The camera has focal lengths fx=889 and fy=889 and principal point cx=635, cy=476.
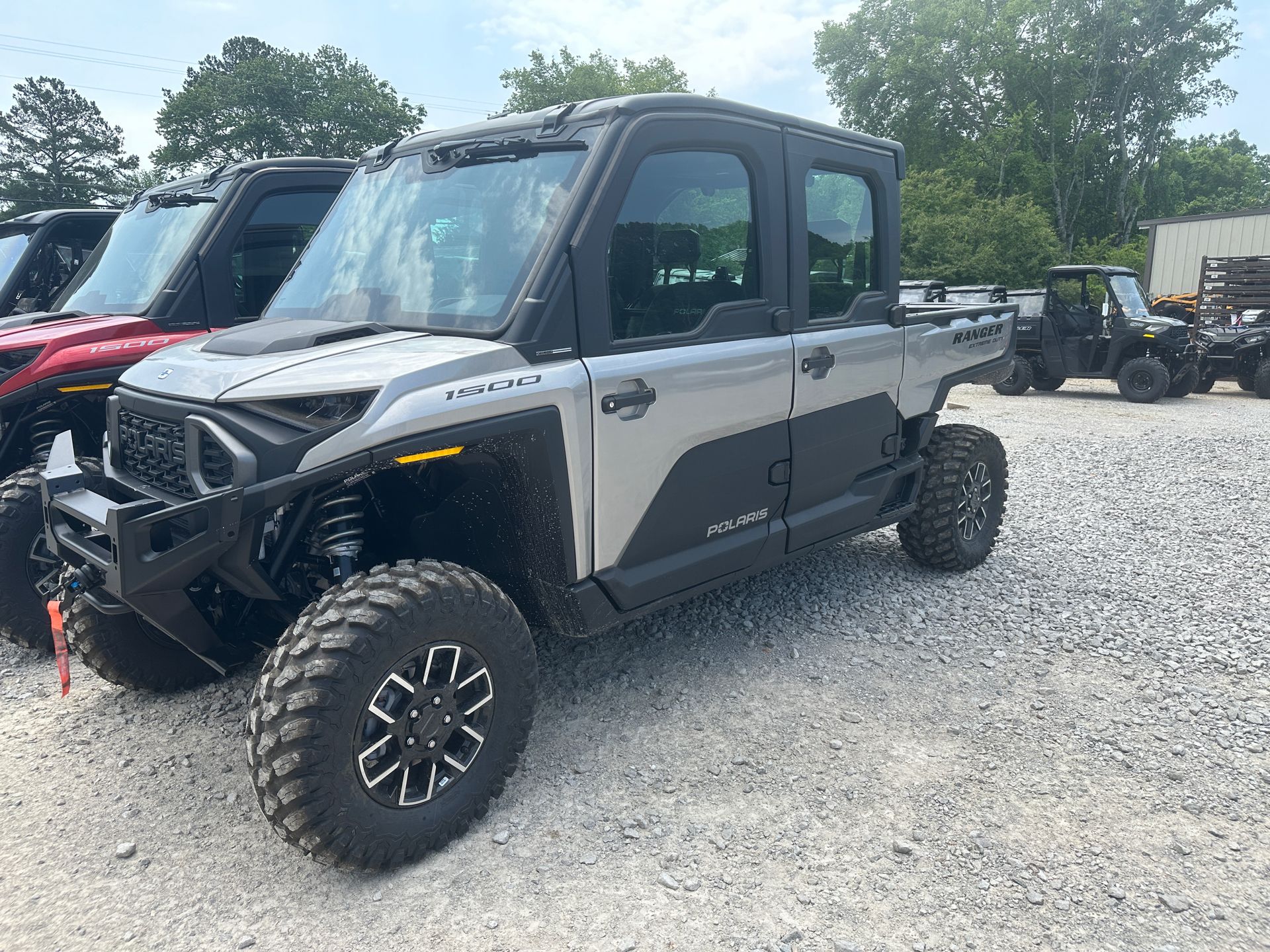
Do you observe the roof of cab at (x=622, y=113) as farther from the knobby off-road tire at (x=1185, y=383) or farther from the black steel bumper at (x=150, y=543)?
the knobby off-road tire at (x=1185, y=383)

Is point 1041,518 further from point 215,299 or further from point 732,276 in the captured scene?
point 215,299

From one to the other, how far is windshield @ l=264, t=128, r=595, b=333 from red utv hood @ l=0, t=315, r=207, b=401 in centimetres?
151

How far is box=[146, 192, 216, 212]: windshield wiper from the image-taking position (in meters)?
5.28

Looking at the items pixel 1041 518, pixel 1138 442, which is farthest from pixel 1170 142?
pixel 1041 518

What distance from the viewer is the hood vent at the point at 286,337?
9.46ft

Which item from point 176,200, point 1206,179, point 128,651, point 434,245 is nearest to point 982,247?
point 176,200

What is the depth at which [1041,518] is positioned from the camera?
6621 millimetres

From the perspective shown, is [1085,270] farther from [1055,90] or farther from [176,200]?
[1055,90]

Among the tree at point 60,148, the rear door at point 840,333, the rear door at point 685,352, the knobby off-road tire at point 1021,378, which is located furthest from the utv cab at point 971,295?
the tree at point 60,148

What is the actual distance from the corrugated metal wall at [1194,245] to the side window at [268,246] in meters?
26.2

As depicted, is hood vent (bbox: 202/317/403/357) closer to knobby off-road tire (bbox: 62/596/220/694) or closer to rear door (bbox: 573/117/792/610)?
rear door (bbox: 573/117/792/610)

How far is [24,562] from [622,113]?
3240 millimetres

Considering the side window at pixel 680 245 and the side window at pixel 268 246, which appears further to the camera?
the side window at pixel 268 246

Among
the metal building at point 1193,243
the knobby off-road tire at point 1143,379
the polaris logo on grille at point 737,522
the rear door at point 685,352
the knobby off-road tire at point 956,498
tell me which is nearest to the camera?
the rear door at point 685,352
